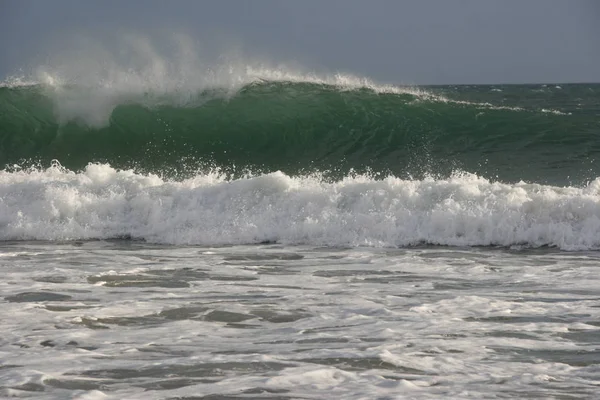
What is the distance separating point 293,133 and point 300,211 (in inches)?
239

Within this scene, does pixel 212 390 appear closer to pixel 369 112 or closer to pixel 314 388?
pixel 314 388

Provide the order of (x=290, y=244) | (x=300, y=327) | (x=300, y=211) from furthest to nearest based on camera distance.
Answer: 1. (x=300, y=211)
2. (x=290, y=244)
3. (x=300, y=327)

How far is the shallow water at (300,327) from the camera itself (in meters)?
4.68

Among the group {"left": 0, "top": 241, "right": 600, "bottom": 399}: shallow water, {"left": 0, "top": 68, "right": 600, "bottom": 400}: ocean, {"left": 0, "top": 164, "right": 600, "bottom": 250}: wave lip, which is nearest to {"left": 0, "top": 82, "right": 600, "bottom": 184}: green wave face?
{"left": 0, "top": 68, "right": 600, "bottom": 400}: ocean

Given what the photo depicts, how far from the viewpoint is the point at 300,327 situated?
5.97m

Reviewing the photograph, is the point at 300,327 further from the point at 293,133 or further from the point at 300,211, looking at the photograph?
the point at 293,133

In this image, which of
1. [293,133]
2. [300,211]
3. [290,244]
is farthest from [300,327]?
[293,133]

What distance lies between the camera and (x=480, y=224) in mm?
10750

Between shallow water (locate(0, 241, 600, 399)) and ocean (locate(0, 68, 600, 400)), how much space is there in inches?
1.0

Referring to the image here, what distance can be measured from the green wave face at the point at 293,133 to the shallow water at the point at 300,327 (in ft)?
22.6

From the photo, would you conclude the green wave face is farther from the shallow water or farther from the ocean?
the shallow water

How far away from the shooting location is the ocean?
4.97 metres

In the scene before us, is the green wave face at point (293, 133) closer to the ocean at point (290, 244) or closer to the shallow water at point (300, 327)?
the ocean at point (290, 244)

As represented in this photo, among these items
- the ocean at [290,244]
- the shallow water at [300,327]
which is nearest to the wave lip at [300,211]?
the ocean at [290,244]
